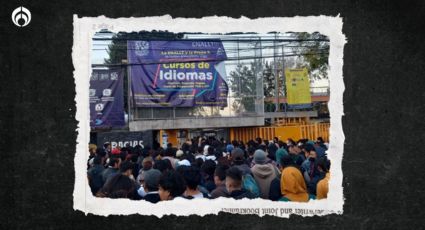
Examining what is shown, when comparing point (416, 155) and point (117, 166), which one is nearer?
point (416, 155)

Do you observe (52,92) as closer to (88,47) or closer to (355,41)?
(88,47)

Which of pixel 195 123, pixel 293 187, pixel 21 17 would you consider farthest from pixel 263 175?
pixel 195 123

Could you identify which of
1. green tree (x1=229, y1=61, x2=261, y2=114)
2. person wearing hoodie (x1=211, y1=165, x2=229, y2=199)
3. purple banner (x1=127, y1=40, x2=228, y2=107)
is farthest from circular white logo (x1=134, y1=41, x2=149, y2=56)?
green tree (x1=229, y1=61, x2=261, y2=114)

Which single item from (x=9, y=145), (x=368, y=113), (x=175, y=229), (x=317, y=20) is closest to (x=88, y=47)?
(x=9, y=145)

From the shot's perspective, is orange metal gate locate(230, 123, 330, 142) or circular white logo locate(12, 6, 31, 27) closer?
circular white logo locate(12, 6, 31, 27)

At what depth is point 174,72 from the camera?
7.90 m

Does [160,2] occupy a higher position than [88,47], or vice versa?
[160,2]

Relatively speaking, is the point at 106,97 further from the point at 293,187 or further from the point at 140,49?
the point at 140,49

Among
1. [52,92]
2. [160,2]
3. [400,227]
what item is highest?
[160,2]

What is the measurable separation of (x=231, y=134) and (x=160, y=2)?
1287 cm

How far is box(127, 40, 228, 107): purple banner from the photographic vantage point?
645cm

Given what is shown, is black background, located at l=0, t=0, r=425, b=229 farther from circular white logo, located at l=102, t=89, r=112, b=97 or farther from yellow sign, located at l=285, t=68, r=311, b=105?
yellow sign, located at l=285, t=68, r=311, b=105

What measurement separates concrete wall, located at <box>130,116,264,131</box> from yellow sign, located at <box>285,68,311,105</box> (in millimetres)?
3283

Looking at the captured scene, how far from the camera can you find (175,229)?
2525 millimetres
